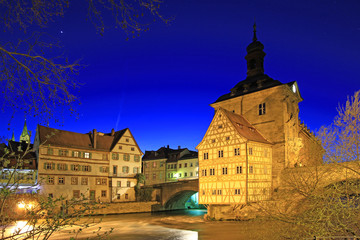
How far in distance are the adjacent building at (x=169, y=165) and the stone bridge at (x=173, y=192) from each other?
8.95 metres

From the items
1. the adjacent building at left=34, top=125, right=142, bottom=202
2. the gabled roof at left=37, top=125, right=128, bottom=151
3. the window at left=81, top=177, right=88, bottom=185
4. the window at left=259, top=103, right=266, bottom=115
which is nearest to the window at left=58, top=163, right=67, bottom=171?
the adjacent building at left=34, top=125, right=142, bottom=202

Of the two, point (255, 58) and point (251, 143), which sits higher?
point (255, 58)

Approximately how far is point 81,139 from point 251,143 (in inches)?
977

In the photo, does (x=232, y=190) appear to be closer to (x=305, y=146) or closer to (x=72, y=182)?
(x=305, y=146)

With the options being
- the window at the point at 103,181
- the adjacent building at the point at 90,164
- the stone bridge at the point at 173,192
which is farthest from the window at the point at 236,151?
the window at the point at 103,181

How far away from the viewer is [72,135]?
4191 cm

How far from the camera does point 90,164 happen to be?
41250mm

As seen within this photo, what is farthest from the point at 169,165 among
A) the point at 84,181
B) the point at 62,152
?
the point at 62,152

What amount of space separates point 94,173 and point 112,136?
23.9 ft

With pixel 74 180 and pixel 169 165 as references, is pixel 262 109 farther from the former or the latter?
pixel 169 165

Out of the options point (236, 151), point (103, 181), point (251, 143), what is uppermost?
point (251, 143)

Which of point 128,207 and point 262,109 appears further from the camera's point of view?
point 128,207

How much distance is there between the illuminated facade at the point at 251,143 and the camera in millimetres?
27969

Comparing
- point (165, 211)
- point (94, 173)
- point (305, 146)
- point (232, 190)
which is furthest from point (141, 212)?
point (305, 146)
